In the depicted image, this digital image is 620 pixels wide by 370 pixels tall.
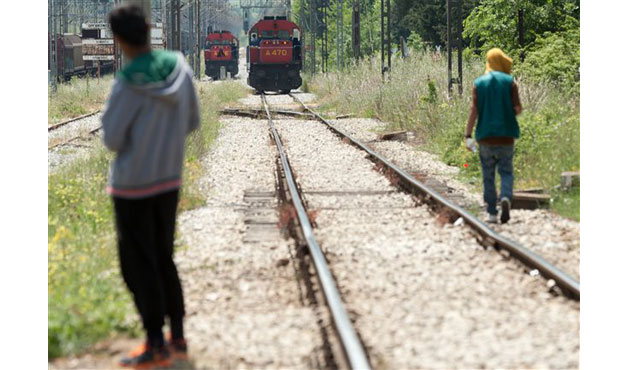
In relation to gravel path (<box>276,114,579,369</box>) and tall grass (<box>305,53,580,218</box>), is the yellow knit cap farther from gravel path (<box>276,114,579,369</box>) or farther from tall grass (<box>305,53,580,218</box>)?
tall grass (<box>305,53,580,218</box>)

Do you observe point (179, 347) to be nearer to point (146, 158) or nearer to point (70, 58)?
point (146, 158)

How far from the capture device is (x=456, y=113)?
19.5m

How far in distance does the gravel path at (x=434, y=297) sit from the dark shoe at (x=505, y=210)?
59cm

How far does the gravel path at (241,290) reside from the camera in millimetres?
6016

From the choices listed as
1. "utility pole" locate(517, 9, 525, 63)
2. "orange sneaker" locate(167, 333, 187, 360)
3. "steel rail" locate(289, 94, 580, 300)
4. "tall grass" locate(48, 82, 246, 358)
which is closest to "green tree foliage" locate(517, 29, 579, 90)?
"utility pole" locate(517, 9, 525, 63)

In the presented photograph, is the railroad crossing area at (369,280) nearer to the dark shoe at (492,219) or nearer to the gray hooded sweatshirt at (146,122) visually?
the dark shoe at (492,219)

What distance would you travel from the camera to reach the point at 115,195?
221 inches

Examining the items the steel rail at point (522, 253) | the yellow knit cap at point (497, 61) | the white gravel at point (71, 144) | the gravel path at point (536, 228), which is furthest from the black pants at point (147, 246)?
the white gravel at point (71, 144)

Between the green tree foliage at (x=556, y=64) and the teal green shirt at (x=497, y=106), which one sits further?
the green tree foliage at (x=556, y=64)

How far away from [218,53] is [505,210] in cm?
6566

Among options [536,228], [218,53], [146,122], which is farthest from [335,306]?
[218,53]

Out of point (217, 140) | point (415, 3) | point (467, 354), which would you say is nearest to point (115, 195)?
point (467, 354)

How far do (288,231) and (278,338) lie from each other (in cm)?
404

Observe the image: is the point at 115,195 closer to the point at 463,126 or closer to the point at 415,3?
the point at 463,126
